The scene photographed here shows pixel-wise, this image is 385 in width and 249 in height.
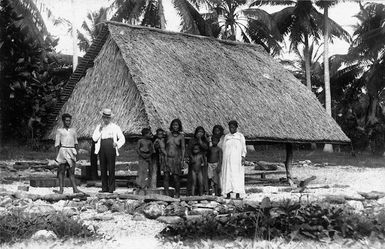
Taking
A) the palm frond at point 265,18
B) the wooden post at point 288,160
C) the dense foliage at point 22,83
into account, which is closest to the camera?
the wooden post at point 288,160

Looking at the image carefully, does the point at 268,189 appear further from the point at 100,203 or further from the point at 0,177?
the point at 0,177

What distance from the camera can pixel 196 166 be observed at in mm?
11156

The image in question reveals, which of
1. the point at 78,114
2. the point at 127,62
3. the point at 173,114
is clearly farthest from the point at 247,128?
the point at 78,114

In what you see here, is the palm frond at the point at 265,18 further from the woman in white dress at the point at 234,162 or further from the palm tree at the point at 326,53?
the woman in white dress at the point at 234,162

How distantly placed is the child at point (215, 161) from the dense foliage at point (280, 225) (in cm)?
427

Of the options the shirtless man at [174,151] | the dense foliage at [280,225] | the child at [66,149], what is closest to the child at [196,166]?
the shirtless man at [174,151]

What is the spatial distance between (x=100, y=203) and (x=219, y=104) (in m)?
5.12

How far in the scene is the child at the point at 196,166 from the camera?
11.1 m

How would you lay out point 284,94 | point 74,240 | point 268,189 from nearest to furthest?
point 74,240 < point 268,189 < point 284,94

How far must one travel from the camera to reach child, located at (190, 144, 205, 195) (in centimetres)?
1112

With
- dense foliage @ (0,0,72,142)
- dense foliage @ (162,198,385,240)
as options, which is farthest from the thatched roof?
dense foliage @ (0,0,72,142)

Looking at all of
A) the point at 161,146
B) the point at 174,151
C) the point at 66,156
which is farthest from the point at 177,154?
the point at 66,156

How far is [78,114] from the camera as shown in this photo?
14000 mm

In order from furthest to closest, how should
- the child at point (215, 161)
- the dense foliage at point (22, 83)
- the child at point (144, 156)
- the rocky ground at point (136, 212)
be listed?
1. the dense foliage at point (22, 83)
2. the child at point (215, 161)
3. the child at point (144, 156)
4. the rocky ground at point (136, 212)
